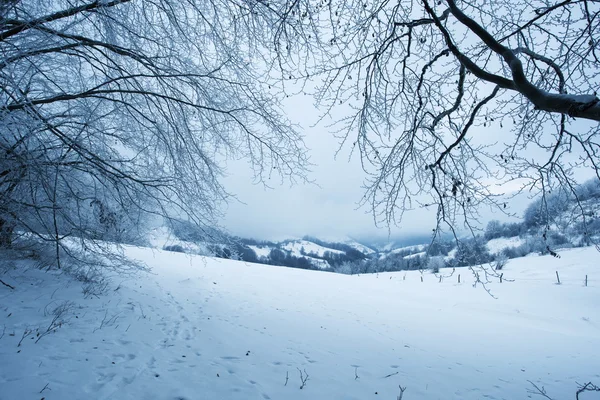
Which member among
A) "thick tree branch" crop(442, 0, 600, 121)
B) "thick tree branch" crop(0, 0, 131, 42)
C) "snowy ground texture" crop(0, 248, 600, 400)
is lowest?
"snowy ground texture" crop(0, 248, 600, 400)

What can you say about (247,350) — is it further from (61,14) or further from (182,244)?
(61,14)

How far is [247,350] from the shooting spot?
454 centimetres

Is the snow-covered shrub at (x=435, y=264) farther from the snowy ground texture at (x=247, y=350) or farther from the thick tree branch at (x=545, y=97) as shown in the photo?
the thick tree branch at (x=545, y=97)

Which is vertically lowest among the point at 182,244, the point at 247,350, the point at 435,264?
the point at 247,350

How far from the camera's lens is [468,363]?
217 inches

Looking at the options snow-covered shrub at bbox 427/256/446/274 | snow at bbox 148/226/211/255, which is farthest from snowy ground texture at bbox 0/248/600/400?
snow-covered shrub at bbox 427/256/446/274

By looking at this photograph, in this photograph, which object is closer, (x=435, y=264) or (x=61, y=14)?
(x=61, y=14)

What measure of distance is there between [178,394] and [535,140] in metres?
6.04

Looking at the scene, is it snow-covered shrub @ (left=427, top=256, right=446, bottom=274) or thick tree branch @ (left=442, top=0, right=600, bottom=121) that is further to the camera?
snow-covered shrub @ (left=427, top=256, right=446, bottom=274)

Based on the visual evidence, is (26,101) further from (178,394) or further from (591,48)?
(591,48)

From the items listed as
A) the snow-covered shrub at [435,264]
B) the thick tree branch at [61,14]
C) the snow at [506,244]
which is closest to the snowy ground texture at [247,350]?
the thick tree branch at [61,14]

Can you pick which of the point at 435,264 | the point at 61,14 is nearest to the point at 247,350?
the point at 61,14

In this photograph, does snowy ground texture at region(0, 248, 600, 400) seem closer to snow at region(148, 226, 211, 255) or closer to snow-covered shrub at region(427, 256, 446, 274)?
snow at region(148, 226, 211, 255)

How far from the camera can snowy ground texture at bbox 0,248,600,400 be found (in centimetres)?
306
